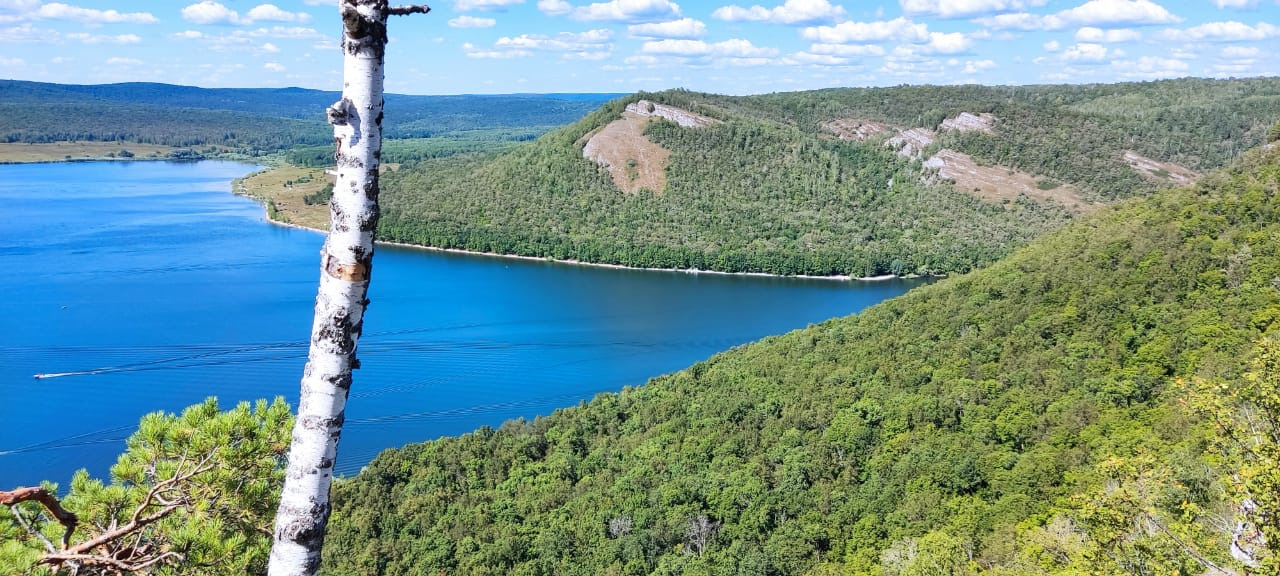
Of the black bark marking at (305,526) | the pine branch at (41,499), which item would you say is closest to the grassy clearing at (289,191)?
the pine branch at (41,499)

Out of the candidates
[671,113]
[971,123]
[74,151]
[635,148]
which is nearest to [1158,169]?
[971,123]

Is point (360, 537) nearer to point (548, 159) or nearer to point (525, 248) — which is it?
point (525, 248)

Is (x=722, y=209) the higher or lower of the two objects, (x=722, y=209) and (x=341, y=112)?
the lower

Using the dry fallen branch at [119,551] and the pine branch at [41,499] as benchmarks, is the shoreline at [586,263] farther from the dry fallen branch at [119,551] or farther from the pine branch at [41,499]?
the pine branch at [41,499]

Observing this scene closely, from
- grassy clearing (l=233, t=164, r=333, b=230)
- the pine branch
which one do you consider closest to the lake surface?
grassy clearing (l=233, t=164, r=333, b=230)

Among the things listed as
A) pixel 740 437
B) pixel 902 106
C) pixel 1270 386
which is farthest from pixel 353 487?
pixel 902 106

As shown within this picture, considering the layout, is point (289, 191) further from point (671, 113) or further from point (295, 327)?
point (295, 327)
